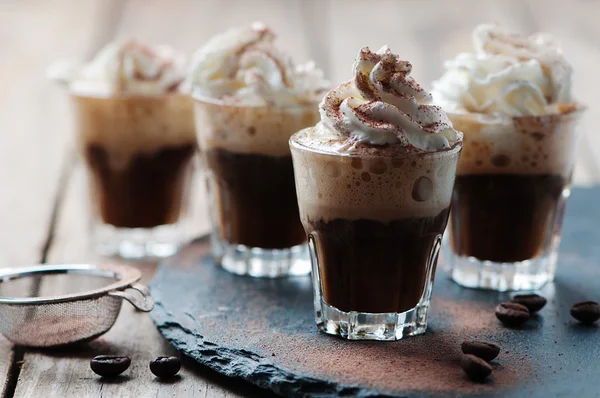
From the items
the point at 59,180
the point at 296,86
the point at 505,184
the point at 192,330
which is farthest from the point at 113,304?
the point at 59,180

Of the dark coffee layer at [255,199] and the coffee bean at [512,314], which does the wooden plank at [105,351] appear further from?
the coffee bean at [512,314]

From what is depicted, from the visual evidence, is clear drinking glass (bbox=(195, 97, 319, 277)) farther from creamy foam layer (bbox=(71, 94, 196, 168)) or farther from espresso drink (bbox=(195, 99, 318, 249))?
creamy foam layer (bbox=(71, 94, 196, 168))

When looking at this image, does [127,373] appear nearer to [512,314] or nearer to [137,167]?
[512,314]

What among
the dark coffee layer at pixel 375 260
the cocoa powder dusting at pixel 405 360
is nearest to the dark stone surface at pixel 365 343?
the cocoa powder dusting at pixel 405 360

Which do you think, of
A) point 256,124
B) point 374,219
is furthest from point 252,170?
point 374,219

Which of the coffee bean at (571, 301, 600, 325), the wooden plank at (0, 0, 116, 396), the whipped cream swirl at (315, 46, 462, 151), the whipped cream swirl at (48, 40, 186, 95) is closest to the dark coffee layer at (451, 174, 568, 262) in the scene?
the coffee bean at (571, 301, 600, 325)

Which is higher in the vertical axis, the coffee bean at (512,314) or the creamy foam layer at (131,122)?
the creamy foam layer at (131,122)
